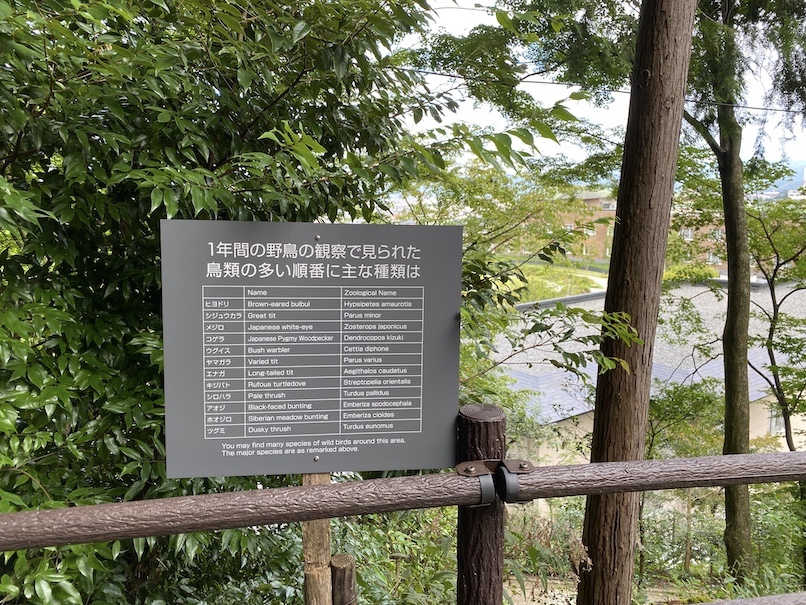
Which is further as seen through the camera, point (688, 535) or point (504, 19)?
point (688, 535)

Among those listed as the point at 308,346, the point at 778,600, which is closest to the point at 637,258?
the point at 778,600

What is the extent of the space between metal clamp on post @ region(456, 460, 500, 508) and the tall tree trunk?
136cm

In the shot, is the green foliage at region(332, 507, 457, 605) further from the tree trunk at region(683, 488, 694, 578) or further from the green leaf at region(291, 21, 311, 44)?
the tree trunk at region(683, 488, 694, 578)

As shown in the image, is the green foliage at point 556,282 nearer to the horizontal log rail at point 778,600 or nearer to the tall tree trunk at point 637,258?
the tall tree trunk at point 637,258

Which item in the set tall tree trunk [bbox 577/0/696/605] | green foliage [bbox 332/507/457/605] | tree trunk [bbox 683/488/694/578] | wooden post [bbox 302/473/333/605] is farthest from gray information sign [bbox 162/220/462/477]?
tree trunk [bbox 683/488/694/578]

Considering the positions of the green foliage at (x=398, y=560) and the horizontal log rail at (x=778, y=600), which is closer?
the horizontal log rail at (x=778, y=600)

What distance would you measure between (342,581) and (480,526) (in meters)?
0.55

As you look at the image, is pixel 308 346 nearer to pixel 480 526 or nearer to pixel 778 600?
pixel 480 526

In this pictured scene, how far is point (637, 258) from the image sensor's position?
7.78 ft

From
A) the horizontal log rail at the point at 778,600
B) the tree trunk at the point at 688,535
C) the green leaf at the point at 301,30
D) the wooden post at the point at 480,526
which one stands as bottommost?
the tree trunk at the point at 688,535

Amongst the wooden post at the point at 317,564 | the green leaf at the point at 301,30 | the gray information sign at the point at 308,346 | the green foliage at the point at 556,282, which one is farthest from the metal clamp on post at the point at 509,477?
the green foliage at the point at 556,282

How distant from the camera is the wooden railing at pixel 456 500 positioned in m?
1.07

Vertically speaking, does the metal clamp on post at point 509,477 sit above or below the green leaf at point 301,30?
below

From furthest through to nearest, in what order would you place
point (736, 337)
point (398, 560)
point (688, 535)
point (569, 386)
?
point (569, 386)
point (688, 535)
point (736, 337)
point (398, 560)
